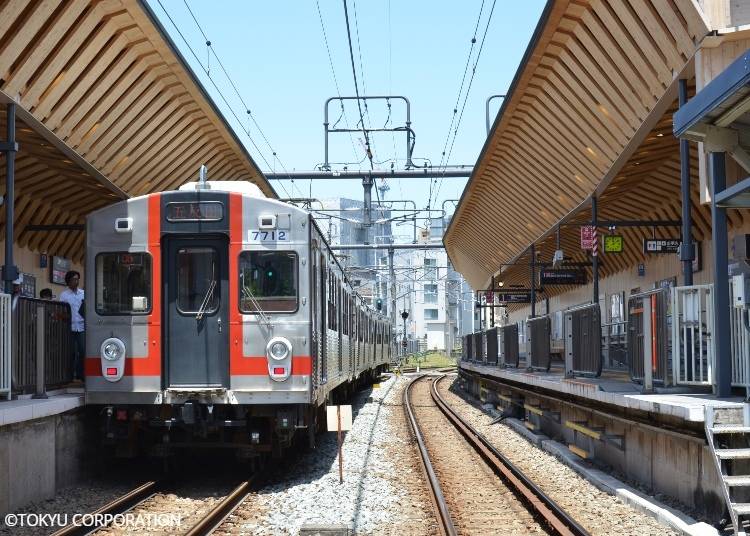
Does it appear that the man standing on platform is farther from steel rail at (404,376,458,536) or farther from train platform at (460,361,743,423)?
train platform at (460,361,743,423)

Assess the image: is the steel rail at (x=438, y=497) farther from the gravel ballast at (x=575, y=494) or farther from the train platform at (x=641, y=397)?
the train platform at (x=641, y=397)

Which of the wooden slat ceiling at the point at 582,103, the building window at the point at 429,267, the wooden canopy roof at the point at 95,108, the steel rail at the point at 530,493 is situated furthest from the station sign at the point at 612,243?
the building window at the point at 429,267

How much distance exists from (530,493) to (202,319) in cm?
405

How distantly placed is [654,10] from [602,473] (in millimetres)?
5362

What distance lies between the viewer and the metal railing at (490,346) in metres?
23.4

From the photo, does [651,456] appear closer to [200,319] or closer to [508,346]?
[200,319]

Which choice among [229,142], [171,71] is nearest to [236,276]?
[171,71]

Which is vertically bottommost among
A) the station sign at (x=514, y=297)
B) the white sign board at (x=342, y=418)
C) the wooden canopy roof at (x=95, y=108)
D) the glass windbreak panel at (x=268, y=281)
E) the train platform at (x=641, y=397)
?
the white sign board at (x=342, y=418)

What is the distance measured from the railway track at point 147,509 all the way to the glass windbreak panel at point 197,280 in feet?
6.50

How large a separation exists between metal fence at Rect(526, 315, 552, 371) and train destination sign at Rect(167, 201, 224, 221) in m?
6.38

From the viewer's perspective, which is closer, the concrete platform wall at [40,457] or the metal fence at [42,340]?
the concrete platform wall at [40,457]

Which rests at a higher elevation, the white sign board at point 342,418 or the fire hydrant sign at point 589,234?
the fire hydrant sign at point 589,234

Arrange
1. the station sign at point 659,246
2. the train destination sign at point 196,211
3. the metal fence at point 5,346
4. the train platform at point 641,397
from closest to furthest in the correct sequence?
the train platform at point 641,397 < the metal fence at point 5,346 < the train destination sign at point 196,211 < the station sign at point 659,246

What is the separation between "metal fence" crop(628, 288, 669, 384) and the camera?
10.2m
